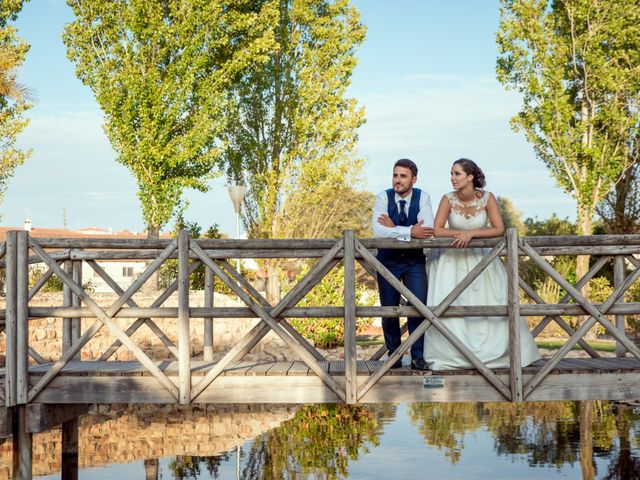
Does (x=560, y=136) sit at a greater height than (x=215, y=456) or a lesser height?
greater

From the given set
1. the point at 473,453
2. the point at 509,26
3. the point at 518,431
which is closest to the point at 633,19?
the point at 509,26

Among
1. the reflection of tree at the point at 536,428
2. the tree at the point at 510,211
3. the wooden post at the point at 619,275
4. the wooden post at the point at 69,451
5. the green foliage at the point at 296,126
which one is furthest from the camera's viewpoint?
the tree at the point at 510,211

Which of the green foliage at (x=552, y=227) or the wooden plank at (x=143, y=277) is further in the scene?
the green foliage at (x=552, y=227)

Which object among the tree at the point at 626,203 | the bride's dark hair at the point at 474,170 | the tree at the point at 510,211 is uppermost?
the tree at the point at 510,211

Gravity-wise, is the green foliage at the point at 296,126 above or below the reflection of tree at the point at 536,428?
above

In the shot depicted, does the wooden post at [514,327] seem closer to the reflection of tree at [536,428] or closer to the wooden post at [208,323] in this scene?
the reflection of tree at [536,428]

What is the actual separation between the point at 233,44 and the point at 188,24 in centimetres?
227

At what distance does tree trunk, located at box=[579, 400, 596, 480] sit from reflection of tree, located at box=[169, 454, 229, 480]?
153 inches

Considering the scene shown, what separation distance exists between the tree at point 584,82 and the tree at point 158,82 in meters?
8.46

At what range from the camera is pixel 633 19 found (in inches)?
1033

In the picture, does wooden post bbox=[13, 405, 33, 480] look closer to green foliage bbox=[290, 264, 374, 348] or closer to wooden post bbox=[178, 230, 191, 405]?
wooden post bbox=[178, 230, 191, 405]

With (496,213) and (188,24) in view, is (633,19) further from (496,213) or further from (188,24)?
(496,213)

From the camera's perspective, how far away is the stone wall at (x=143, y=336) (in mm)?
16281

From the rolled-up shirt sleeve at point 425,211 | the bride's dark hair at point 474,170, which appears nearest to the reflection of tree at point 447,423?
the rolled-up shirt sleeve at point 425,211
